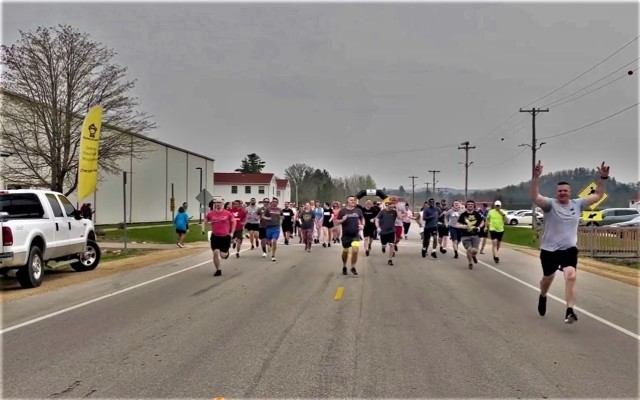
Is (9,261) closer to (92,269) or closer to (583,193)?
(92,269)

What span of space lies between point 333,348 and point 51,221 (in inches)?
367

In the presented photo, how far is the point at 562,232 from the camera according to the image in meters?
8.25

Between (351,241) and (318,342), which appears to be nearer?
(318,342)

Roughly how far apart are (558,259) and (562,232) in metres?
0.39

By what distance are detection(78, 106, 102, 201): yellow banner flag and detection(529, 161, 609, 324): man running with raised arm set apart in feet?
53.0

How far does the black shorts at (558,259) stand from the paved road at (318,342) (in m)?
0.81

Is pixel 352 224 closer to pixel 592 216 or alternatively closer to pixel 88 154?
pixel 88 154

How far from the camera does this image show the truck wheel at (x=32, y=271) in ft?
40.0

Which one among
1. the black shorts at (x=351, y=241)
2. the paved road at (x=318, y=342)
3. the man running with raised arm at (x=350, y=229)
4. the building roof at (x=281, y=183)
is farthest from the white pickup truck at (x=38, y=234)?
the building roof at (x=281, y=183)

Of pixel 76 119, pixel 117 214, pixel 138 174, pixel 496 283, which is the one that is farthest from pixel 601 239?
pixel 138 174

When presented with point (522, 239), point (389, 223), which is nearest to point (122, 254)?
point (389, 223)

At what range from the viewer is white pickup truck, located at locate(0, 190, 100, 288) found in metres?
11.6

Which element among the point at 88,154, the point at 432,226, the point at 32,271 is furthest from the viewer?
the point at 88,154

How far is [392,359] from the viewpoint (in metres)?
6.27
